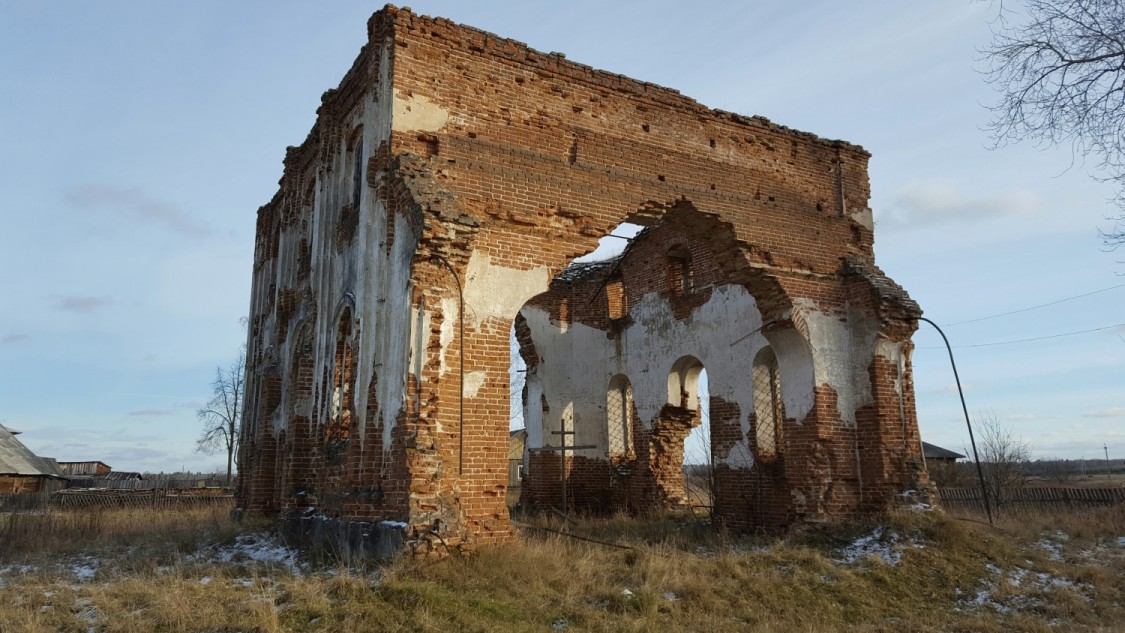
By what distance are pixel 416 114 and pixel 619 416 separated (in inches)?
361

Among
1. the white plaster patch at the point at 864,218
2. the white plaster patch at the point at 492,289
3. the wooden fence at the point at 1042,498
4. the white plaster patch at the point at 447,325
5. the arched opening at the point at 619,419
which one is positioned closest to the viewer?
the white plaster patch at the point at 447,325

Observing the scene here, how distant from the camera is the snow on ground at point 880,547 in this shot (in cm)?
948

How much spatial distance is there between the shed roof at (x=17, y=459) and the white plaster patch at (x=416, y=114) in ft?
87.8

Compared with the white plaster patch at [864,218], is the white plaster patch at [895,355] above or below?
below

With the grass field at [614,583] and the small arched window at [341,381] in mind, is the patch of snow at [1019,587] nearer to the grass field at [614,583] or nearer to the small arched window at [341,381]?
the grass field at [614,583]

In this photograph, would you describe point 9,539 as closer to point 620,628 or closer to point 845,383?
point 620,628

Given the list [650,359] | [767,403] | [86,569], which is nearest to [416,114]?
[86,569]

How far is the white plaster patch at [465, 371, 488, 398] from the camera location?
28.3 ft

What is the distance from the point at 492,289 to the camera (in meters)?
9.11

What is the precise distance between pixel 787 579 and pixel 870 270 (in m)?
5.69

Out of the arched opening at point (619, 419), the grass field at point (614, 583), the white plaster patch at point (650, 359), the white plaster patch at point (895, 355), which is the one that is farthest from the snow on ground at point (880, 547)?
the arched opening at point (619, 419)

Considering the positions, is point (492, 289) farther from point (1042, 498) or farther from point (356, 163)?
point (1042, 498)

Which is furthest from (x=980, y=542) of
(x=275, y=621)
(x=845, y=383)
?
(x=275, y=621)

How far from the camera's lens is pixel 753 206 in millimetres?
11562
